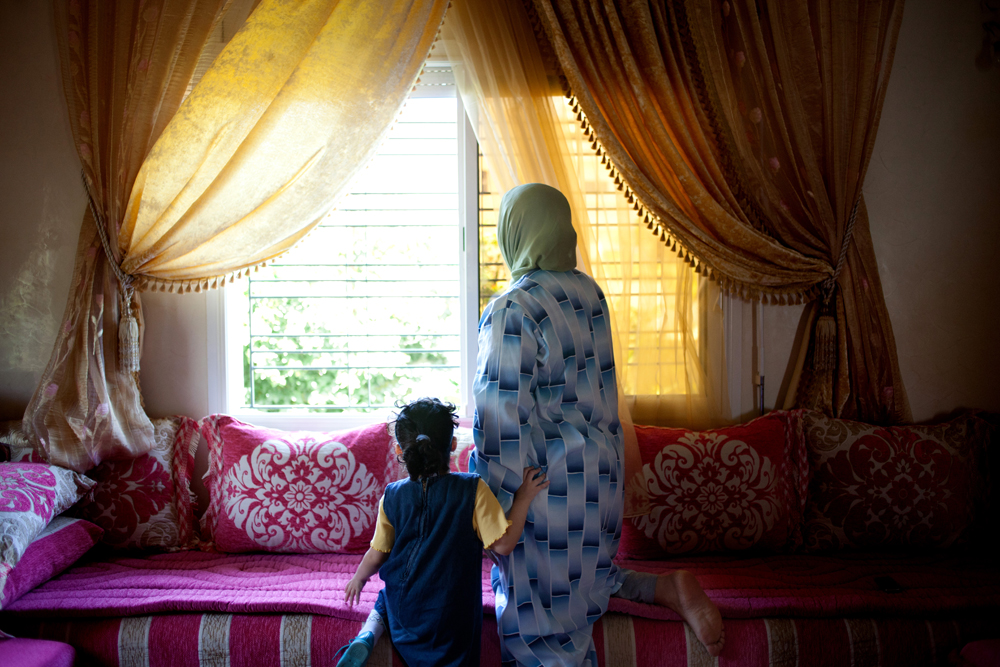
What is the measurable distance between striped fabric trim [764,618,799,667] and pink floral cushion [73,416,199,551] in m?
1.78

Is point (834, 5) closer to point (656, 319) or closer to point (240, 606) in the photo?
point (656, 319)

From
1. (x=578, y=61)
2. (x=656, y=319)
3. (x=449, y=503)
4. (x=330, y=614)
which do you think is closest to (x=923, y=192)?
(x=656, y=319)

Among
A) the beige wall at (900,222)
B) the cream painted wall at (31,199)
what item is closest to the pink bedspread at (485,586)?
the beige wall at (900,222)

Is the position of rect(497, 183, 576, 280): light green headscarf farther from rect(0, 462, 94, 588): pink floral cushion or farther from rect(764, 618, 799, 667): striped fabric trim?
rect(0, 462, 94, 588): pink floral cushion

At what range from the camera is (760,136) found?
81.9 inches

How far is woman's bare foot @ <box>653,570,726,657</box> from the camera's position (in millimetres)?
1485

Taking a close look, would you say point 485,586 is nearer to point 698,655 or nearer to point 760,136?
point 698,655

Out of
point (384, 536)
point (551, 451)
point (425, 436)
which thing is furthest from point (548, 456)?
point (384, 536)

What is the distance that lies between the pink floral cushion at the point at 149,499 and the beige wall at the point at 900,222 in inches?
11.1

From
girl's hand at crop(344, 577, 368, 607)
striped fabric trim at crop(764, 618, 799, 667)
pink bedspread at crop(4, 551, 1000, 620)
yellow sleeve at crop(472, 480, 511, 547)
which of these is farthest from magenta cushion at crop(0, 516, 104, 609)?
striped fabric trim at crop(764, 618, 799, 667)

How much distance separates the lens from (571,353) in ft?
4.80

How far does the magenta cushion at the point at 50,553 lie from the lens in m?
1.58

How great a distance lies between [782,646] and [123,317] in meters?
2.23

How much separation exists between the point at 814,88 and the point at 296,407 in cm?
222
